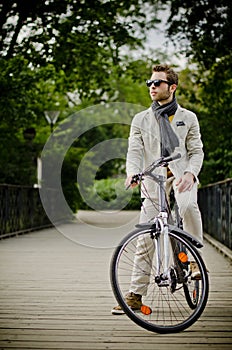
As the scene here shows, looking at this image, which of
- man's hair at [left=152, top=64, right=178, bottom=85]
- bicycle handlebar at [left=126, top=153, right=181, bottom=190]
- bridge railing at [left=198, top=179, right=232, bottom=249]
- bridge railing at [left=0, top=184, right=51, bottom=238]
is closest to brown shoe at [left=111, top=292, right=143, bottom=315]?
bicycle handlebar at [left=126, top=153, right=181, bottom=190]

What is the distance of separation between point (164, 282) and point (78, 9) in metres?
11.3

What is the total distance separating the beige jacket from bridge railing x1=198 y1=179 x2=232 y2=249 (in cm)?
→ 524

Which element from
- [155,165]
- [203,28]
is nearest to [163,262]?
[155,165]

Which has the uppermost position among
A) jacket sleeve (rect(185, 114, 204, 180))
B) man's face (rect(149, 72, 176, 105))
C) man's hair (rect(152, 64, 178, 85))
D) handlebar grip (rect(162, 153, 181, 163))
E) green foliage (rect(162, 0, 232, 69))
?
green foliage (rect(162, 0, 232, 69))

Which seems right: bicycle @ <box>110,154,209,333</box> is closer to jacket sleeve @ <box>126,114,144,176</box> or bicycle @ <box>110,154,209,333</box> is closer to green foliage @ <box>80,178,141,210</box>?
jacket sleeve @ <box>126,114,144,176</box>

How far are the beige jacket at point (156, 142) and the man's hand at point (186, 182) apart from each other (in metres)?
0.13

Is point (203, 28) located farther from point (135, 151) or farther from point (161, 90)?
point (135, 151)

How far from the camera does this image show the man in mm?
4508

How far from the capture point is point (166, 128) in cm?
448

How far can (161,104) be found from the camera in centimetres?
Result: 468

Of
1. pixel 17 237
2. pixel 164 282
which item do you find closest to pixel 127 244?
pixel 164 282

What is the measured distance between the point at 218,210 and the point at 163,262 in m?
8.08

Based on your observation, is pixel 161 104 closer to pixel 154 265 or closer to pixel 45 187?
pixel 154 265

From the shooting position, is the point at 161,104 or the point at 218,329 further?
the point at 161,104
